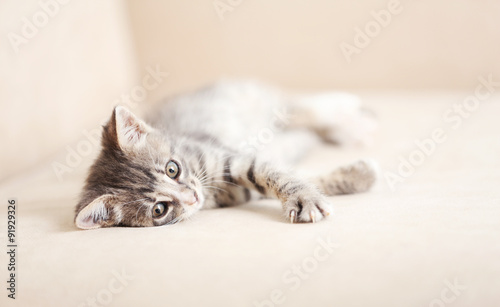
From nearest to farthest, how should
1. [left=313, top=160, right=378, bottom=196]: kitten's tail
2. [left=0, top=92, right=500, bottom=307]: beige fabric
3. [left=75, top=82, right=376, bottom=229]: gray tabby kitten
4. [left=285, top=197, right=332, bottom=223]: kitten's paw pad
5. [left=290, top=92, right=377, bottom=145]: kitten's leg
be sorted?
1. [left=0, top=92, right=500, bottom=307]: beige fabric
2. [left=285, top=197, right=332, bottom=223]: kitten's paw pad
3. [left=75, top=82, right=376, bottom=229]: gray tabby kitten
4. [left=313, top=160, right=378, bottom=196]: kitten's tail
5. [left=290, top=92, right=377, bottom=145]: kitten's leg

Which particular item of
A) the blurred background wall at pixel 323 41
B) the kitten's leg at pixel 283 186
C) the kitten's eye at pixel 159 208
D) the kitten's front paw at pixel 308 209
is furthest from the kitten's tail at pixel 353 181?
the blurred background wall at pixel 323 41

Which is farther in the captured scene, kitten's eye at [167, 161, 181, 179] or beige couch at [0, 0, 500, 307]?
kitten's eye at [167, 161, 181, 179]

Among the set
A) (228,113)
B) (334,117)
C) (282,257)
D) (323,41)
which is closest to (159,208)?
(282,257)

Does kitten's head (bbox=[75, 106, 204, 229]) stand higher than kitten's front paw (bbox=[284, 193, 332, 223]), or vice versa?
kitten's front paw (bbox=[284, 193, 332, 223])

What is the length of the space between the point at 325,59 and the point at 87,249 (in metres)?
2.61

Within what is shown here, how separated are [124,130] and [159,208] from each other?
31cm

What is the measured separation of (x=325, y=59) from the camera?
3.33m

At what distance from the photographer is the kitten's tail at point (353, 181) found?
1.58 meters

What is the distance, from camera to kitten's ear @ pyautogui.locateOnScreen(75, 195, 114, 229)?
1.31 m

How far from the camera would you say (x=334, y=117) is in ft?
8.00

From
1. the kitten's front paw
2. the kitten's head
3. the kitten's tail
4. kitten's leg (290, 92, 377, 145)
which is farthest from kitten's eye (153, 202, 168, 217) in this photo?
kitten's leg (290, 92, 377, 145)

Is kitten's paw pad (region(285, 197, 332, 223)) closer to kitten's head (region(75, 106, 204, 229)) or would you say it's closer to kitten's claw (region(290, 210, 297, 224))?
kitten's claw (region(290, 210, 297, 224))

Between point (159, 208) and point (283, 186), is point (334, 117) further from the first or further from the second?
point (159, 208)

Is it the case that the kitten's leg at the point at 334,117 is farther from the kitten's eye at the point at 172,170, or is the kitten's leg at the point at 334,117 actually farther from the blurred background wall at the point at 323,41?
the kitten's eye at the point at 172,170
